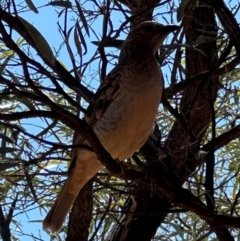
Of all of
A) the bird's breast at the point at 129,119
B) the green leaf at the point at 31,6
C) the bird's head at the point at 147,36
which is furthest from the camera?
the bird's head at the point at 147,36

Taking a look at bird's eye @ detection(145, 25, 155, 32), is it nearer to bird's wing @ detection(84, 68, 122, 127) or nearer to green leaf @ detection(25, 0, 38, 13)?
bird's wing @ detection(84, 68, 122, 127)

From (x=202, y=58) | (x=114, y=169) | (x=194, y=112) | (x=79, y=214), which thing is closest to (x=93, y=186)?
(x=79, y=214)

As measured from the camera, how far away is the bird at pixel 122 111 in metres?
2.23

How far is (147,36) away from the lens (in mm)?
2520

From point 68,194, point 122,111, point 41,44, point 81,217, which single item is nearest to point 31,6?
point 41,44

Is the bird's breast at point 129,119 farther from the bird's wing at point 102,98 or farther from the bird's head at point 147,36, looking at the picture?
the bird's head at point 147,36

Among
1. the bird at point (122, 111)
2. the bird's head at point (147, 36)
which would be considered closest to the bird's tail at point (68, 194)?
the bird at point (122, 111)

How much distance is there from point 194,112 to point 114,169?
0.83 meters

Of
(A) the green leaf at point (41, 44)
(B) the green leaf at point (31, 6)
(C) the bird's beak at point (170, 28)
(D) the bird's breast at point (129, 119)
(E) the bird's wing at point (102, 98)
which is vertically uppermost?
(C) the bird's beak at point (170, 28)

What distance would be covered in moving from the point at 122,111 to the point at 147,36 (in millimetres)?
378

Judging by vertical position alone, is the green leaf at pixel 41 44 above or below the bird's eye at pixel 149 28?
below

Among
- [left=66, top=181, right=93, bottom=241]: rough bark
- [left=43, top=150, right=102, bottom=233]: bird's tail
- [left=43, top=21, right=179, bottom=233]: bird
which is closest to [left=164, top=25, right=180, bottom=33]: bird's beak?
[left=43, top=21, right=179, bottom=233]: bird

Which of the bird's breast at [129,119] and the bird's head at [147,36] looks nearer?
the bird's breast at [129,119]

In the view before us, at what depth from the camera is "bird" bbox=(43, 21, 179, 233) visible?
223 cm
